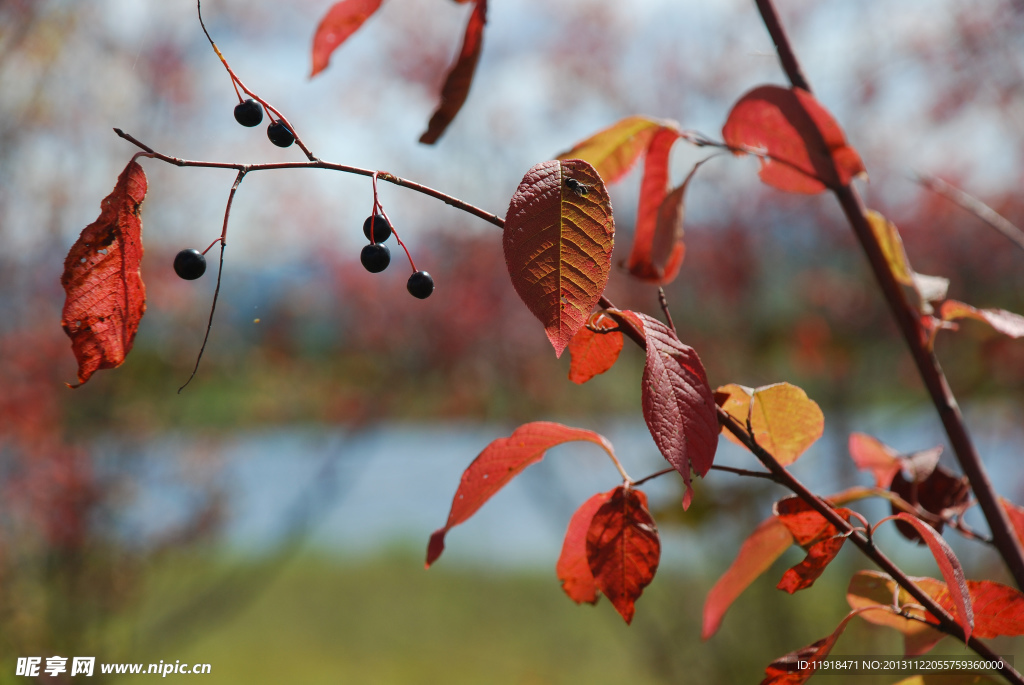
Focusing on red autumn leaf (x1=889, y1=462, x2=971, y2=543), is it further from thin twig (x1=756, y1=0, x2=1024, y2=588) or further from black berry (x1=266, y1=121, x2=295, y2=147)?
black berry (x1=266, y1=121, x2=295, y2=147)

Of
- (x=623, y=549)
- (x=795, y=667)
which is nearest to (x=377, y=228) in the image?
(x=623, y=549)

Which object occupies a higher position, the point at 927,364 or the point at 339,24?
the point at 339,24

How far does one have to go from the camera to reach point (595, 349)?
435 millimetres

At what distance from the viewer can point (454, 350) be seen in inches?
124

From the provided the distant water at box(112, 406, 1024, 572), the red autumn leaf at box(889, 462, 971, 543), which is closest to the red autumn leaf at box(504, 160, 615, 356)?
the red autumn leaf at box(889, 462, 971, 543)

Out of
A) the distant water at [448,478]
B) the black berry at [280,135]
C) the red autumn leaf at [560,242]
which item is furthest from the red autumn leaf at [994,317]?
the distant water at [448,478]

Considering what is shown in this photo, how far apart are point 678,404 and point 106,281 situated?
295 mm

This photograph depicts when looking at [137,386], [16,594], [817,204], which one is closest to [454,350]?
[137,386]

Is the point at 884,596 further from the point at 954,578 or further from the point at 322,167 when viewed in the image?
the point at 322,167

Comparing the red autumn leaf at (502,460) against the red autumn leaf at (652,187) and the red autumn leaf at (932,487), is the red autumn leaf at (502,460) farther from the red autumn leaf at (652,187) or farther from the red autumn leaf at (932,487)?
the red autumn leaf at (932,487)

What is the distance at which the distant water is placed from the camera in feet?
9.52

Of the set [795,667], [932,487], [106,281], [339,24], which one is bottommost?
[795,667]

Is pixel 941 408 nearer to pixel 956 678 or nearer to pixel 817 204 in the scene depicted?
pixel 956 678

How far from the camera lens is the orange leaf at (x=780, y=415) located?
0.48m
